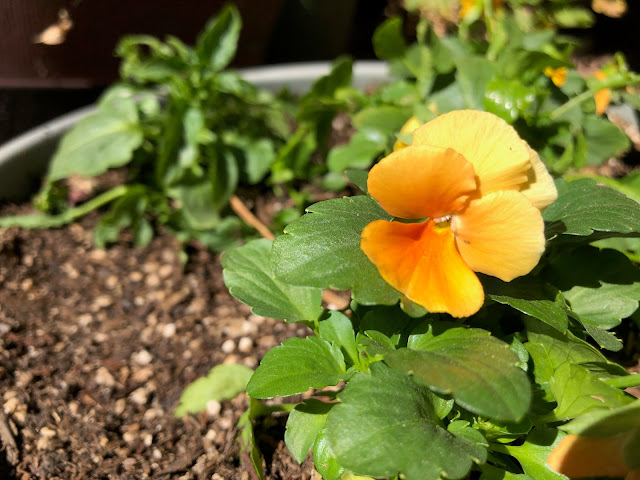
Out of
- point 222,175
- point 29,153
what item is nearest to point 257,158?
point 222,175

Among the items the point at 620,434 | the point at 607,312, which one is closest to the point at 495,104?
the point at 607,312

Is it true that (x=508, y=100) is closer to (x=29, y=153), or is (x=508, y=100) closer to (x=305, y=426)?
(x=305, y=426)

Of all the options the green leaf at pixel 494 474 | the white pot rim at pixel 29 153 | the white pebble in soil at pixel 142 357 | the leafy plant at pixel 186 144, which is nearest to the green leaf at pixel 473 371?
the green leaf at pixel 494 474

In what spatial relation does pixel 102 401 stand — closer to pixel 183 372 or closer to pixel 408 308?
pixel 183 372

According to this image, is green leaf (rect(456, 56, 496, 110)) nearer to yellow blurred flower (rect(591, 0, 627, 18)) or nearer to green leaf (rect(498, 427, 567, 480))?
green leaf (rect(498, 427, 567, 480))

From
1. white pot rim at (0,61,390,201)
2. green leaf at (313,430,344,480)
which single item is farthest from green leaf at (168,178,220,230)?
green leaf at (313,430,344,480)

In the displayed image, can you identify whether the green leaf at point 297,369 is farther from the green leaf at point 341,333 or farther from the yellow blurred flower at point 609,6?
the yellow blurred flower at point 609,6
